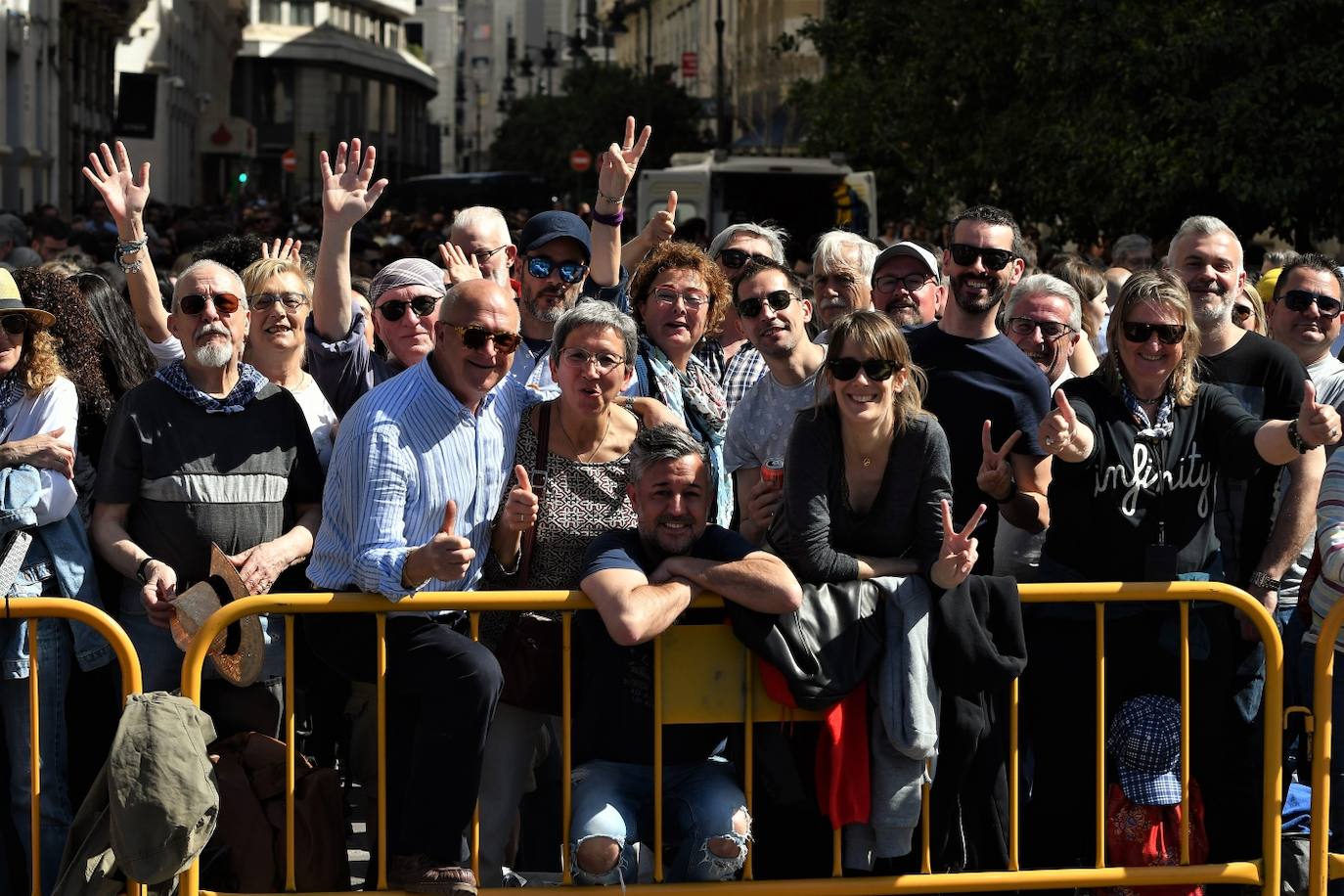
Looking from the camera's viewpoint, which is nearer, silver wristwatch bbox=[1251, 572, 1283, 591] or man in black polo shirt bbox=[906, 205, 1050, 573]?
man in black polo shirt bbox=[906, 205, 1050, 573]

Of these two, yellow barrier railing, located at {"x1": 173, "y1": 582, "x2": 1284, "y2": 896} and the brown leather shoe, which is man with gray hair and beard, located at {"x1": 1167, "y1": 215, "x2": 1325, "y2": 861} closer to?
yellow barrier railing, located at {"x1": 173, "y1": 582, "x2": 1284, "y2": 896}

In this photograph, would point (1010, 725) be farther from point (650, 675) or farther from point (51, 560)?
point (51, 560)

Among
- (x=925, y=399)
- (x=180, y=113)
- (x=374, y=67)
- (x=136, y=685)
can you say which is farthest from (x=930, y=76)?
(x=374, y=67)

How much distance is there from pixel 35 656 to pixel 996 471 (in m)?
2.72

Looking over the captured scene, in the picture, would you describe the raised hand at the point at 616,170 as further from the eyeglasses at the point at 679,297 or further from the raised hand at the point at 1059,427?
the raised hand at the point at 1059,427

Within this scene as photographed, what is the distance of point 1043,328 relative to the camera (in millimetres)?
6387

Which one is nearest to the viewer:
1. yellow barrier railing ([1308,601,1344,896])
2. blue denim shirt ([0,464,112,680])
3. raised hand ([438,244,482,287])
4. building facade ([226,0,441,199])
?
yellow barrier railing ([1308,601,1344,896])

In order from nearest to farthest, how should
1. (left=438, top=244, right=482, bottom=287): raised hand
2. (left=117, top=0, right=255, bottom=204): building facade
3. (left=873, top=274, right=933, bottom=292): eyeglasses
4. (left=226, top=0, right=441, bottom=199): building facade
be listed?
(left=873, top=274, right=933, bottom=292): eyeglasses, (left=438, top=244, right=482, bottom=287): raised hand, (left=117, top=0, right=255, bottom=204): building facade, (left=226, top=0, right=441, bottom=199): building facade

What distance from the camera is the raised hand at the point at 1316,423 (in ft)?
16.8

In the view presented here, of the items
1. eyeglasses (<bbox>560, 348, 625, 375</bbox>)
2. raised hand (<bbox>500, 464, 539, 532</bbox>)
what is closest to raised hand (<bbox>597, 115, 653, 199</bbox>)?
eyeglasses (<bbox>560, 348, 625, 375</bbox>)

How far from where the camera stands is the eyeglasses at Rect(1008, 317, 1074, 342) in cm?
638

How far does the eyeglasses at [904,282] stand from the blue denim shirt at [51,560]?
2930 millimetres

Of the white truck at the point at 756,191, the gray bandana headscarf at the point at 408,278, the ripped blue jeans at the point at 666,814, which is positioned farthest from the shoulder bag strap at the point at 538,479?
the white truck at the point at 756,191

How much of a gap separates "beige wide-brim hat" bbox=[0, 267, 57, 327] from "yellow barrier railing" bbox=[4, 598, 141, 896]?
1022mm
